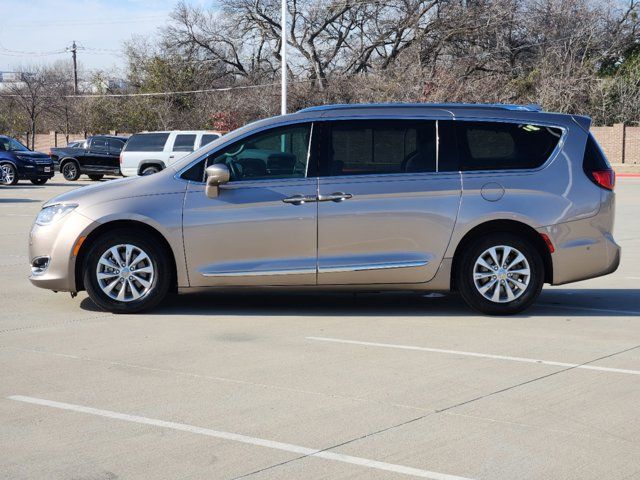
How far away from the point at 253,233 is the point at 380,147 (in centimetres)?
138

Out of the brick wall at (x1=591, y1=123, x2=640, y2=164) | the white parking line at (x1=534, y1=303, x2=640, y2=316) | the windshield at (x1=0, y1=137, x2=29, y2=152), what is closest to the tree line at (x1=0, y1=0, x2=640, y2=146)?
the brick wall at (x1=591, y1=123, x2=640, y2=164)

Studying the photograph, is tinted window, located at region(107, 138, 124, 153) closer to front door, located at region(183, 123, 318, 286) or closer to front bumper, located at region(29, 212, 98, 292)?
front bumper, located at region(29, 212, 98, 292)

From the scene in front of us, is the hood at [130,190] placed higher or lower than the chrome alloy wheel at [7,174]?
higher

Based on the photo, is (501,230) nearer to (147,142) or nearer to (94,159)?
(147,142)

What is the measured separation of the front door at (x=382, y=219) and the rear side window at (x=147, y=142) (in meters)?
22.5

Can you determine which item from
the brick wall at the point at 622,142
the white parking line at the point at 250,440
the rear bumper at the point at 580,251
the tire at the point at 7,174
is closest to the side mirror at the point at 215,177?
the rear bumper at the point at 580,251

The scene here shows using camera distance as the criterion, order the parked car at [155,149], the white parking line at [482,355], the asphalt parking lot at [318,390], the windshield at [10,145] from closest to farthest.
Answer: the asphalt parking lot at [318,390] < the white parking line at [482,355] < the parked car at [155,149] < the windshield at [10,145]

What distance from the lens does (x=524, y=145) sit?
28.9 ft

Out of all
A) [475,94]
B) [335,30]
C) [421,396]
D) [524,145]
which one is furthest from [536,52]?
[421,396]

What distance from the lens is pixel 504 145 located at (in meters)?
8.80

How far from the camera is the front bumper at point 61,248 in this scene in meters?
8.59

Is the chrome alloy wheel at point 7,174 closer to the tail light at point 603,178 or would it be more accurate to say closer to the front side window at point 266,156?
the front side window at point 266,156

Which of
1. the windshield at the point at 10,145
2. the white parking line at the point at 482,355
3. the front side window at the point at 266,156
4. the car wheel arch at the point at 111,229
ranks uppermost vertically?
the windshield at the point at 10,145

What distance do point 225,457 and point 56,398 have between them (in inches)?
61.6
